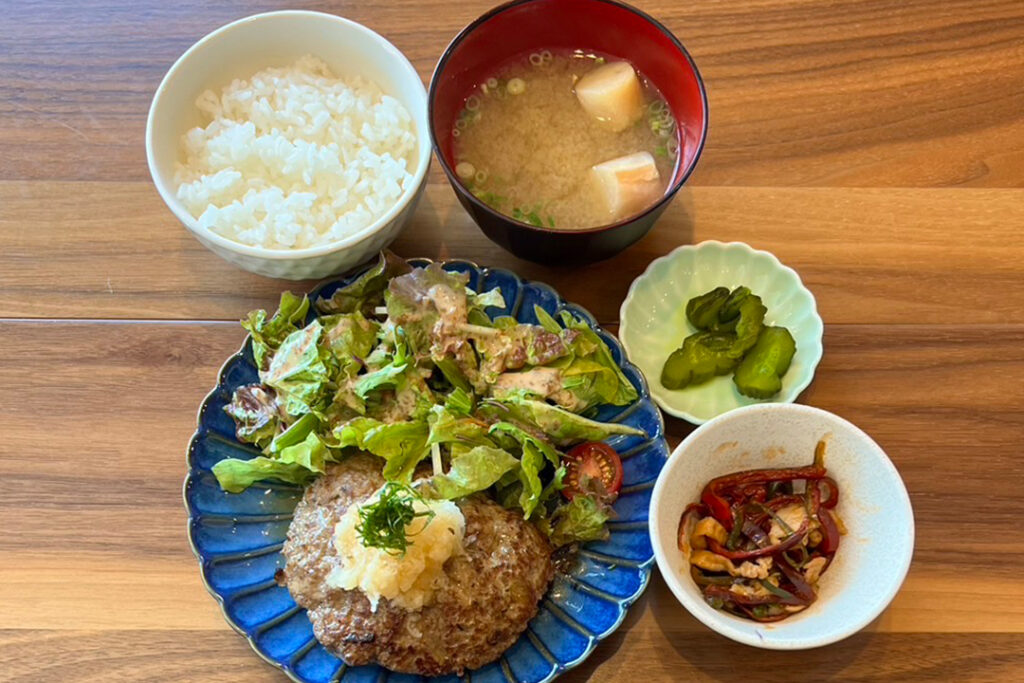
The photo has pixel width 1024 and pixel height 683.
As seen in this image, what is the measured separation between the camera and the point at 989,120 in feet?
8.82

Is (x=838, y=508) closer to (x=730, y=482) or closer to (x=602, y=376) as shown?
(x=730, y=482)

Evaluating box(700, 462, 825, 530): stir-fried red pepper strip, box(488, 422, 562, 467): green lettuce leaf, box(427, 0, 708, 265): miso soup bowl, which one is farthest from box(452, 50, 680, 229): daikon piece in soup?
box(700, 462, 825, 530): stir-fried red pepper strip

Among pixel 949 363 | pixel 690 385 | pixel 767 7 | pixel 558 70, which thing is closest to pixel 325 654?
pixel 690 385

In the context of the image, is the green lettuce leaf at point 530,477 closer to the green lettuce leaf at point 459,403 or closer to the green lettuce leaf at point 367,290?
the green lettuce leaf at point 459,403

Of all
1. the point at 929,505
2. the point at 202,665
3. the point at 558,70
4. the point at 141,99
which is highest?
the point at 558,70

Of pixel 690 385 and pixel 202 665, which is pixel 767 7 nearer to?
pixel 690 385

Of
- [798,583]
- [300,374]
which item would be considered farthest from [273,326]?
[798,583]

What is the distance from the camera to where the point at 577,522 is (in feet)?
6.84

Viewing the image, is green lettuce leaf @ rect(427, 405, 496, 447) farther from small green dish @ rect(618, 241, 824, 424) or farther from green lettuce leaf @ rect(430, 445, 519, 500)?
small green dish @ rect(618, 241, 824, 424)

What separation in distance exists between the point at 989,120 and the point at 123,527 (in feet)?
8.99

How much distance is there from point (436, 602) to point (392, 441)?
1.26ft

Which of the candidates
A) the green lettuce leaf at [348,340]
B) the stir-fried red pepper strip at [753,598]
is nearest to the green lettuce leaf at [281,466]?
the green lettuce leaf at [348,340]

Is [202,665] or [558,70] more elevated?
[558,70]

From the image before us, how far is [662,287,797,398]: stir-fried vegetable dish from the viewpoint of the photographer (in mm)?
2285
